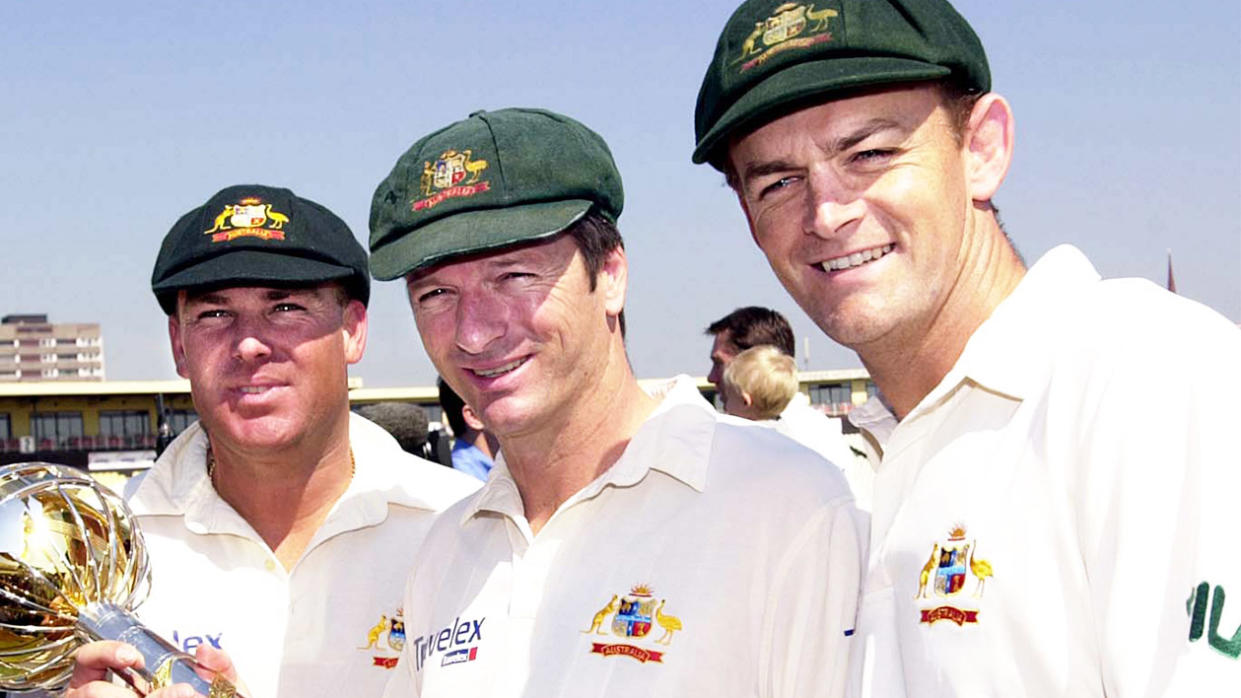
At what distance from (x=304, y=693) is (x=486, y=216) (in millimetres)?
1629

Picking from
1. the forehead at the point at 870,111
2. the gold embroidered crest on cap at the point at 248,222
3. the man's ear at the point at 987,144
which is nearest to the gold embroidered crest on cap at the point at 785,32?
the forehead at the point at 870,111

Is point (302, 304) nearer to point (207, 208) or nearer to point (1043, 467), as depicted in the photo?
point (207, 208)

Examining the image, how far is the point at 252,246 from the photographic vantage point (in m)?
3.59

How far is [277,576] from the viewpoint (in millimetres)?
3596

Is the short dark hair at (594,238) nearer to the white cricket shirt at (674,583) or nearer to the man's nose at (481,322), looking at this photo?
the man's nose at (481,322)

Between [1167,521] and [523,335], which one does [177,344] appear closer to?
[523,335]

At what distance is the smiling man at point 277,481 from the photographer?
347 centimetres

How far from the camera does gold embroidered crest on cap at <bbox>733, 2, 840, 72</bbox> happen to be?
84.0 inches

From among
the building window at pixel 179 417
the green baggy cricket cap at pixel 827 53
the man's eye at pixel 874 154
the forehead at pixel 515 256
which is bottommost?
the forehead at pixel 515 256

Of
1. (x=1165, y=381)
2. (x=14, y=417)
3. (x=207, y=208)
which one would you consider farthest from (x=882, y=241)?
(x=14, y=417)

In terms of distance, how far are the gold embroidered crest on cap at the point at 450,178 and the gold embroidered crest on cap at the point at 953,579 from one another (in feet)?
4.32

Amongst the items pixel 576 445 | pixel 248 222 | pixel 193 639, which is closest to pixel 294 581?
pixel 193 639

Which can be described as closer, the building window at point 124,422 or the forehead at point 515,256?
the forehead at point 515,256

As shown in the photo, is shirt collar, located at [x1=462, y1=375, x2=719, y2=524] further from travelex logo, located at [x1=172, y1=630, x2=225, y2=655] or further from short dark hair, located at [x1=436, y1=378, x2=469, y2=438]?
short dark hair, located at [x1=436, y1=378, x2=469, y2=438]
